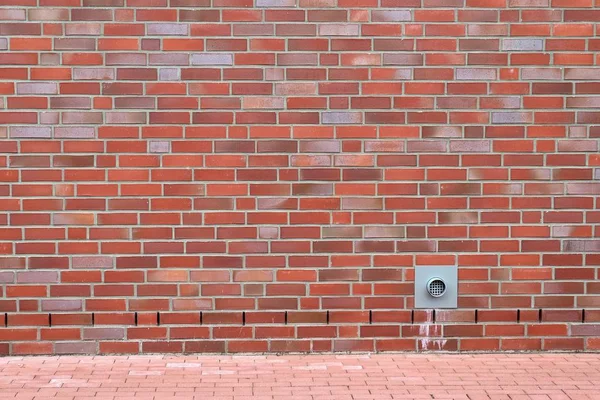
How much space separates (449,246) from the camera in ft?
17.0

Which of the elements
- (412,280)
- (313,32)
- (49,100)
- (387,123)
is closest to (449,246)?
(412,280)

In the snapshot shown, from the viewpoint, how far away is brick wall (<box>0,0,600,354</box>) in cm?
505

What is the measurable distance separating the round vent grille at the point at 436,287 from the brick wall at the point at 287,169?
0.13 m

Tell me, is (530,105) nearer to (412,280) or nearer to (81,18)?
(412,280)

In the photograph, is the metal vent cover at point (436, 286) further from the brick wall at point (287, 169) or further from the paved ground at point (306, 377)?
the paved ground at point (306, 377)

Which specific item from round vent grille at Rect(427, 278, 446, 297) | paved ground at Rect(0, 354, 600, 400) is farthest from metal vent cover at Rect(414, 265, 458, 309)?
paved ground at Rect(0, 354, 600, 400)

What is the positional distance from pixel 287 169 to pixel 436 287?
1.23 m

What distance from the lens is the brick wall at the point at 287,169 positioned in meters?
5.05

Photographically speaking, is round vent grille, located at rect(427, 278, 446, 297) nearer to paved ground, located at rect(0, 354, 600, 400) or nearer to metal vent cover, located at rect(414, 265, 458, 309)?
metal vent cover, located at rect(414, 265, 458, 309)

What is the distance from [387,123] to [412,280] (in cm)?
103

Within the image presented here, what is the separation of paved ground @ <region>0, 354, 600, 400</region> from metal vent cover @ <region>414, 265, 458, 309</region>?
35 centimetres

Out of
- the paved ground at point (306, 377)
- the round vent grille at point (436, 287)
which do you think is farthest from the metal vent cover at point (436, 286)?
the paved ground at point (306, 377)

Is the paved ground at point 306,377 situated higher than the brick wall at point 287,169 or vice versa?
the brick wall at point 287,169

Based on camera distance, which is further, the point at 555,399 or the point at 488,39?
the point at 488,39
